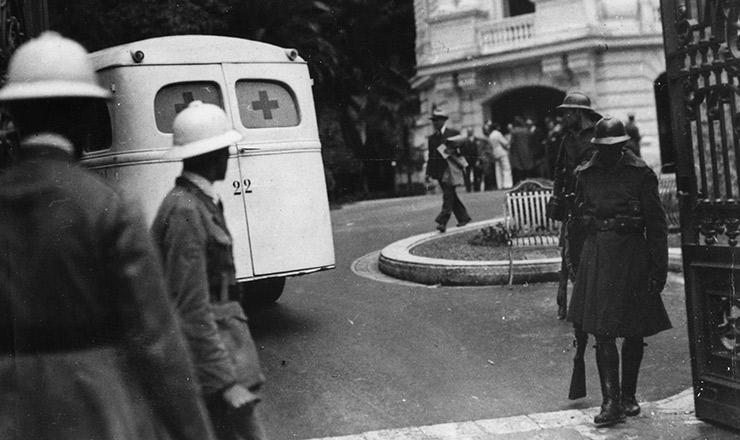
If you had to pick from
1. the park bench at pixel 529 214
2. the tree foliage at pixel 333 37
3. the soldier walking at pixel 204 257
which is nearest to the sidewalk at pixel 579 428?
the soldier walking at pixel 204 257

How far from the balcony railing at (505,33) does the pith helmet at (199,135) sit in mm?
24564

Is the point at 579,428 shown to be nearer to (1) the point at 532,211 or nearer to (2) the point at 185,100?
(2) the point at 185,100

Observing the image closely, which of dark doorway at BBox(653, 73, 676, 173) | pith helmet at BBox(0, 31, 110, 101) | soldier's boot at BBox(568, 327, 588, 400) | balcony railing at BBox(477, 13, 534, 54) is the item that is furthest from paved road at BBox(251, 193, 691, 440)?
balcony railing at BBox(477, 13, 534, 54)

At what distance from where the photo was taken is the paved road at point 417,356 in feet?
Answer: 19.8

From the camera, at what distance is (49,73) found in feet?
7.44

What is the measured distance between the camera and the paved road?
6.03 meters

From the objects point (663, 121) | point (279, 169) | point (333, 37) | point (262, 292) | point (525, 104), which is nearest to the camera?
point (279, 169)

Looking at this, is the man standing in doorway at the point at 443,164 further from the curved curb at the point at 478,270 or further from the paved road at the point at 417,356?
the paved road at the point at 417,356

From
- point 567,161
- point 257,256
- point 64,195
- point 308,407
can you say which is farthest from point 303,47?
point 64,195

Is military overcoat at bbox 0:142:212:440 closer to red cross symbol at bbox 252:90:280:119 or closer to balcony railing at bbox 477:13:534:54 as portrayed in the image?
red cross symbol at bbox 252:90:280:119

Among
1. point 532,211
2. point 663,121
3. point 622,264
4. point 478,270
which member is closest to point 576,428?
point 622,264

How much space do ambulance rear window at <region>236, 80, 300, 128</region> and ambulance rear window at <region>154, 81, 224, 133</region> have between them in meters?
0.26

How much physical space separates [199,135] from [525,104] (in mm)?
25869

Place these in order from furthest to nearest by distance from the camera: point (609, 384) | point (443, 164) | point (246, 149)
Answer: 1. point (443, 164)
2. point (246, 149)
3. point (609, 384)
